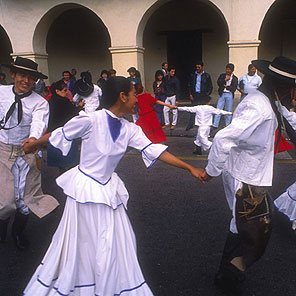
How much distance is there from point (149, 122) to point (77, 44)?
392 inches

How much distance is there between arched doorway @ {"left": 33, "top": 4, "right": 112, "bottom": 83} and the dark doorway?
280 centimetres

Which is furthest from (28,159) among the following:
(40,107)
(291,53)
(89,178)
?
(291,53)

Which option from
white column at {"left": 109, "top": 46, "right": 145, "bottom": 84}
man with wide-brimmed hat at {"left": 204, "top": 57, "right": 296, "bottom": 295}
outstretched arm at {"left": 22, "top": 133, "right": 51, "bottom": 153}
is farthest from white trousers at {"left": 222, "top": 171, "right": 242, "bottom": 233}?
white column at {"left": 109, "top": 46, "right": 145, "bottom": 84}

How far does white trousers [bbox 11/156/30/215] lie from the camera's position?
11.4ft

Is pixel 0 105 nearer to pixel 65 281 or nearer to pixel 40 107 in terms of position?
pixel 40 107

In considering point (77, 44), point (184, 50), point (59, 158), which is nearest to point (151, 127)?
point (59, 158)

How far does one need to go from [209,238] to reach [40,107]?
2213mm

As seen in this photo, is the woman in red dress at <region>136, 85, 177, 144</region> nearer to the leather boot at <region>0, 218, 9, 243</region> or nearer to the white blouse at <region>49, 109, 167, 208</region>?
the leather boot at <region>0, 218, 9, 243</region>

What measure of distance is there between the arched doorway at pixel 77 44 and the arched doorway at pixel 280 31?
6.58 m

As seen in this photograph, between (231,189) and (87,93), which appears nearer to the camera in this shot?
(231,189)

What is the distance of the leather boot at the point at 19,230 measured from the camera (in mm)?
3568

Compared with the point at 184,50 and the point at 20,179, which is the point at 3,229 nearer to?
the point at 20,179

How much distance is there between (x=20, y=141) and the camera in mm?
3479

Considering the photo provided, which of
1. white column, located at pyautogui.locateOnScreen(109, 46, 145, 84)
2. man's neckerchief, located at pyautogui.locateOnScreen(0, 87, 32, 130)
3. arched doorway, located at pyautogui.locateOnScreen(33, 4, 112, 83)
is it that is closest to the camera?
man's neckerchief, located at pyautogui.locateOnScreen(0, 87, 32, 130)
